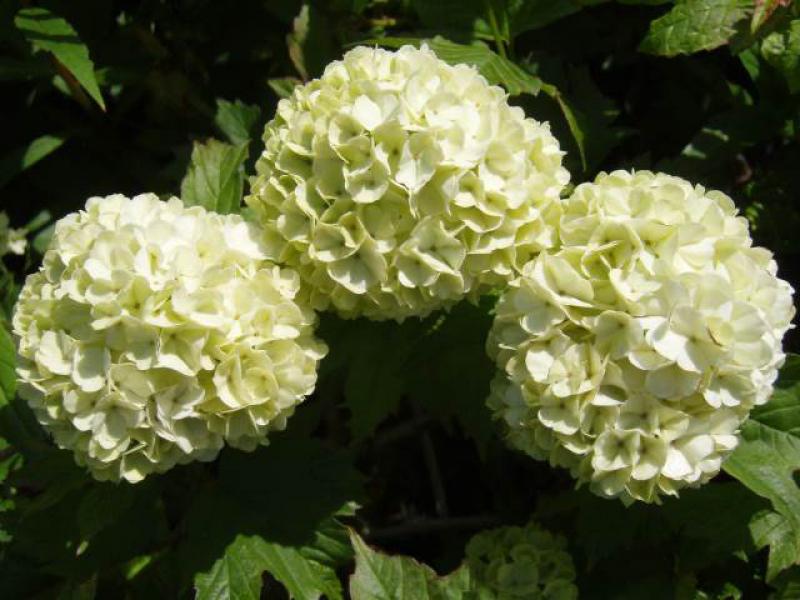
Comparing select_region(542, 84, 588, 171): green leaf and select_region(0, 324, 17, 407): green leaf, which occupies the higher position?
select_region(542, 84, 588, 171): green leaf

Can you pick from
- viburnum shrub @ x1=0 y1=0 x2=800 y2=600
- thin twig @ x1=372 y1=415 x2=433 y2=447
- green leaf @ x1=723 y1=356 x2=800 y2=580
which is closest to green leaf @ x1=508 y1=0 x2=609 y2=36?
viburnum shrub @ x1=0 y1=0 x2=800 y2=600

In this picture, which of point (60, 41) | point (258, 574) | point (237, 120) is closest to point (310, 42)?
point (237, 120)

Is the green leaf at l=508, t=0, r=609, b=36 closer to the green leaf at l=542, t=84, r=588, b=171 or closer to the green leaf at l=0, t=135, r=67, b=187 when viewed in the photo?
the green leaf at l=542, t=84, r=588, b=171

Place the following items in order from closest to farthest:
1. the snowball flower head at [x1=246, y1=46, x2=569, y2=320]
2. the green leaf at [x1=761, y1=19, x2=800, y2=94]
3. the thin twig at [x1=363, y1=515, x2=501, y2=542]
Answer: the snowball flower head at [x1=246, y1=46, x2=569, y2=320] < the green leaf at [x1=761, y1=19, x2=800, y2=94] < the thin twig at [x1=363, y1=515, x2=501, y2=542]

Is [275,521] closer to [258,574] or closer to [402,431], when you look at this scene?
[258,574]

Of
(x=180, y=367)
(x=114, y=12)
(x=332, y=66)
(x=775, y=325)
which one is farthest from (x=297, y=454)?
(x=114, y=12)

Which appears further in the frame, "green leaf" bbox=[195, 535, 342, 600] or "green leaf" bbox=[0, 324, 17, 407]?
"green leaf" bbox=[0, 324, 17, 407]

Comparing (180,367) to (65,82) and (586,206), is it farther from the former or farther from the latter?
(65,82)
